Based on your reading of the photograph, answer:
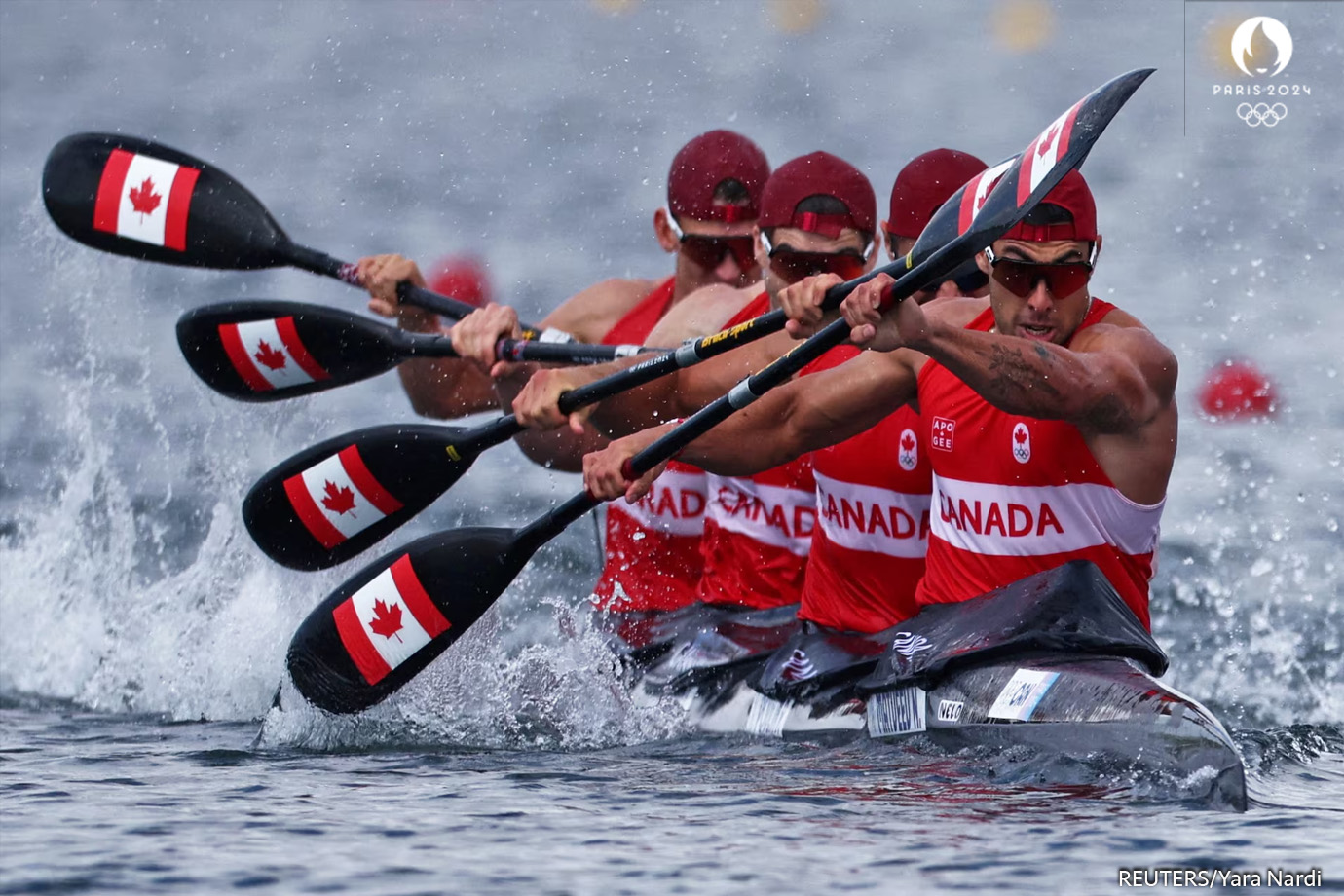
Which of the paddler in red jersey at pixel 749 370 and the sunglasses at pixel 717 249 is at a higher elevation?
the sunglasses at pixel 717 249

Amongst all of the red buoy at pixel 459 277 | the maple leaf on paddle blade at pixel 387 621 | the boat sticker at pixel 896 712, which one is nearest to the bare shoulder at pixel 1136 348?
the boat sticker at pixel 896 712

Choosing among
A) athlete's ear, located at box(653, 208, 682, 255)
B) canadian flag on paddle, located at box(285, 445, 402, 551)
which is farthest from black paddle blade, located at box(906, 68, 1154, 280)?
canadian flag on paddle, located at box(285, 445, 402, 551)

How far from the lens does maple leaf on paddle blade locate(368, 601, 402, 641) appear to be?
6.16 m

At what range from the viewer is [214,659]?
23.0ft

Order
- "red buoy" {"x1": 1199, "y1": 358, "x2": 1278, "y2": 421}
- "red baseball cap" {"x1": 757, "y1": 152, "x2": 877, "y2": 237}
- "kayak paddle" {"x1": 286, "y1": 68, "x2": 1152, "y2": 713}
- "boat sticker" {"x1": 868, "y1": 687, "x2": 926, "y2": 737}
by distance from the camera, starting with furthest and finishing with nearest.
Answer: "red buoy" {"x1": 1199, "y1": 358, "x2": 1278, "y2": 421}, "kayak paddle" {"x1": 286, "y1": 68, "x2": 1152, "y2": 713}, "red baseball cap" {"x1": 757, "y1": 152, "x2": 877, "y2": 237}, "boat sticker" {"x1": 868, "y1": 687, "x2": 926, "y2": 737}

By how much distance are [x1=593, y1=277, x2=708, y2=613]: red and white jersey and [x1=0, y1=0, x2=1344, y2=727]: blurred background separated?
0.31 meters

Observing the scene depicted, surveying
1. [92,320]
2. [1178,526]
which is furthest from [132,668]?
[92,320]

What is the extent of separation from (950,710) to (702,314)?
70.9 inches

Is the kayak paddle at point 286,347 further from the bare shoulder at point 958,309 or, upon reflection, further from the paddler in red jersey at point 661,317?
the bare shoulder at point 958,309

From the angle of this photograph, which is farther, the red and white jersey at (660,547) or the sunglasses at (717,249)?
the sunglasses at (717,249)

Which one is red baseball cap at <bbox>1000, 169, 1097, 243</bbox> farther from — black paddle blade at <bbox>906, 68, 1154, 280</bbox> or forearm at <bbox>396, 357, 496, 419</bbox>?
forearm at <bbox>396, 357, 496, 419</bbox>

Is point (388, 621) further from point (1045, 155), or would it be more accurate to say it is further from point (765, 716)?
point (1045, 155)

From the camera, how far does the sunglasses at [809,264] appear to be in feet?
19.3

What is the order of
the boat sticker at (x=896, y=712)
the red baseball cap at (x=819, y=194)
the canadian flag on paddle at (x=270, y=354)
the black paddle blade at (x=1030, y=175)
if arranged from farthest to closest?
the canadian flag on paddle at (x=270, y=354) → the red baseball cap at (x=819, y=194) → the boat sticker at (x=896, y=712) → the black paddle blade at (x=1030, y=175)
